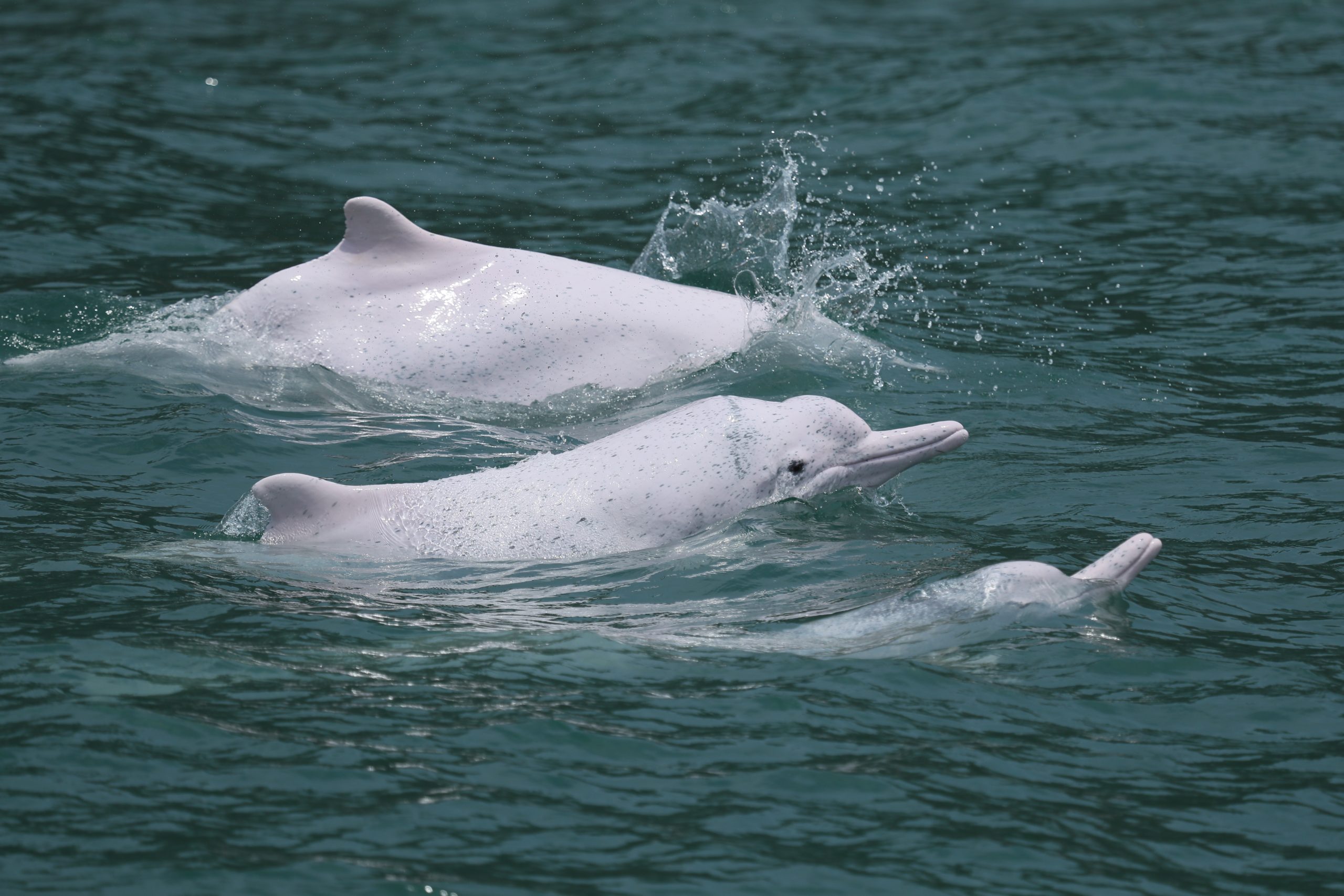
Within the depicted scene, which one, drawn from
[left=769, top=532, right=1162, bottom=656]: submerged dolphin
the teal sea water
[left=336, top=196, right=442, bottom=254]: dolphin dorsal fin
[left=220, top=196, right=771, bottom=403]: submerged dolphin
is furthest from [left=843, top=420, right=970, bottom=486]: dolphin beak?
[left=336, top=196, right=442, bottom=254]: dolphin dorsal fin

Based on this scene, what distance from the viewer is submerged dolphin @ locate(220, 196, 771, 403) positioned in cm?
1110

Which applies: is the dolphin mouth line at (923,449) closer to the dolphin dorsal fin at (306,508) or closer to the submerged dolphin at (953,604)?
the submerged dolphin at (953,604)

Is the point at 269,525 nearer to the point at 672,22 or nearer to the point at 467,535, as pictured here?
the point at 467,535

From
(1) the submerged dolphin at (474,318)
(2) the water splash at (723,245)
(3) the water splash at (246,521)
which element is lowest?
(3) the water splash at (246,521)

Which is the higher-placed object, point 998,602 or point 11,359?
point 11,359

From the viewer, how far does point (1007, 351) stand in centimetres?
1234

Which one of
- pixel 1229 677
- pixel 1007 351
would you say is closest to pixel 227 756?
pixel 1229 677

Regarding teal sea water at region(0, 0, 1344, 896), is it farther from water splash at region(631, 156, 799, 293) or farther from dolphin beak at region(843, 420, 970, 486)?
dolphin beak at region(843, 420, 970, 486)

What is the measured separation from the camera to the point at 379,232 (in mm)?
11414

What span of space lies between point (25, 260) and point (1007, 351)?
8.42m

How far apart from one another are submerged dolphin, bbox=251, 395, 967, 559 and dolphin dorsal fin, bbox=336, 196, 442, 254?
3.23 meters

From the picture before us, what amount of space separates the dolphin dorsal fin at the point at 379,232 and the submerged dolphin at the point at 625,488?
3.23 metres

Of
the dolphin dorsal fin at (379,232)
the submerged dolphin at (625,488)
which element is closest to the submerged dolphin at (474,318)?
the dolphin dorsal fin at (379,232)

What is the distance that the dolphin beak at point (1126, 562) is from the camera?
7.41m
